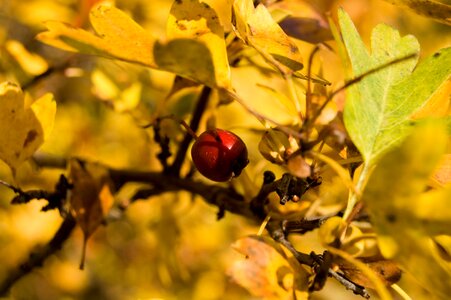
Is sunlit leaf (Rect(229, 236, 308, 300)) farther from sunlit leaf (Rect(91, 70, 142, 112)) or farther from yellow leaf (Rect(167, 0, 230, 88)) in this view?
sunlit leaf (Rect(91, 70, 142, 112))

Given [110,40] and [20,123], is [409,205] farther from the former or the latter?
[20,123]

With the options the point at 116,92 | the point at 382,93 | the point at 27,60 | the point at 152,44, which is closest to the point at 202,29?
the point at 152,44

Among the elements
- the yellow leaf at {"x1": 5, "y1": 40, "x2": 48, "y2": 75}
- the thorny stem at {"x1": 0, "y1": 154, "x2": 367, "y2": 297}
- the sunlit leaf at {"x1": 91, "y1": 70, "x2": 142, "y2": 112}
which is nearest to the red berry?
the thorny stem at {"x1": 0, "y1": 154, "x2": 367, "y2": 297}

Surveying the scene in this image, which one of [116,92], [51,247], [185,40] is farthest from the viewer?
[116,92]

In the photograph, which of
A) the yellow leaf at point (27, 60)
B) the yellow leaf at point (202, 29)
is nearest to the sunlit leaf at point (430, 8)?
the yellow leaf at point (202, 29)

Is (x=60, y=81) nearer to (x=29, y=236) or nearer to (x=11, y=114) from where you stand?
(x=29, y=236)
